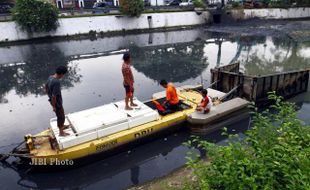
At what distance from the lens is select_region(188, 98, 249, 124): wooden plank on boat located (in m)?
9.91

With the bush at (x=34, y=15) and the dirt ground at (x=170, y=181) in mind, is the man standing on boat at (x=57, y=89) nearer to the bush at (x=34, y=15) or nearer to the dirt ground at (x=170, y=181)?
the dirt ground at (x=170, y=181)

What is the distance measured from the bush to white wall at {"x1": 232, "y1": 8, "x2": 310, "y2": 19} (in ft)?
91.7

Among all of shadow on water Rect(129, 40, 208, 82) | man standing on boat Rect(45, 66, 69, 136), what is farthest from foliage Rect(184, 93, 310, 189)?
shadow on water Rect(129, 40, 208, 82)

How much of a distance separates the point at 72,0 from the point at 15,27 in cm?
2635

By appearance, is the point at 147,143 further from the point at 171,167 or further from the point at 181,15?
the point at 181,15

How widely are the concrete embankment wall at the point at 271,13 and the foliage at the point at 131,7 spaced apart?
1603 cm

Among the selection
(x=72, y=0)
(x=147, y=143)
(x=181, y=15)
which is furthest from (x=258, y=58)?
(x=72, y=0)

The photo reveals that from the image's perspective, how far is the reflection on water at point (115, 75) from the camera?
27.5 ft

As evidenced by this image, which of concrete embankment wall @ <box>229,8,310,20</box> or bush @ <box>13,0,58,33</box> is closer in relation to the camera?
bush @ <box>13,0,58,33</box>

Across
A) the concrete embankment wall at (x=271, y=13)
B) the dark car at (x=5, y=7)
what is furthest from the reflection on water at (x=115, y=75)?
the dark car at (x=5, y=7)

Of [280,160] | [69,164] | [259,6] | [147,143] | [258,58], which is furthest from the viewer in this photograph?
[259,6]

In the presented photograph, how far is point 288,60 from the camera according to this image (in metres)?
20.7

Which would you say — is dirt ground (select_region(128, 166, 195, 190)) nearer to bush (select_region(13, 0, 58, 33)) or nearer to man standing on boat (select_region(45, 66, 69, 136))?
man standing on boat (select_region(45, 66, 69, 136))

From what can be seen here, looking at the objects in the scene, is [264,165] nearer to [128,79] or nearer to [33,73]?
[128,79]
